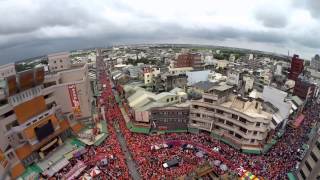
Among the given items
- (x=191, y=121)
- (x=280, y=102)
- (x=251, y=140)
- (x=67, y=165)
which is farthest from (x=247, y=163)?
(x=67, y=165)

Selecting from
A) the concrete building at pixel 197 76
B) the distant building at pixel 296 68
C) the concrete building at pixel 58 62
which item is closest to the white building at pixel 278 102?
the concrete building at pixel 197 76

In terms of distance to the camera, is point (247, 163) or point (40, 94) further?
point (40, 94)

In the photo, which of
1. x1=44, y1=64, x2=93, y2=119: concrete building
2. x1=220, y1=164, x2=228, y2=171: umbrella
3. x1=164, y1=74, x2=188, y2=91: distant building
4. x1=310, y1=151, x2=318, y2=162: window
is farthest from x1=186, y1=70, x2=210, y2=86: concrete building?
x1=310, y1=151, x2=318, y2=162: window

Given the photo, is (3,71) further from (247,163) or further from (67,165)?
(247,163)

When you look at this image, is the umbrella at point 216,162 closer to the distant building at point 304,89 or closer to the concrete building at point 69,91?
the concrete building at point 69,91

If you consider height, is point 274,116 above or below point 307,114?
above

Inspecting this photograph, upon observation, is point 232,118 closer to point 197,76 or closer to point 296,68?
point 197,76

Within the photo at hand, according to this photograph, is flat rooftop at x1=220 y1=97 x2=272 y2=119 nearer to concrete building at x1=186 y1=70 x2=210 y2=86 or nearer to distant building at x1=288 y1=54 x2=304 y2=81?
concrete building at x1=186 y1=70 x2=210 y2=86
